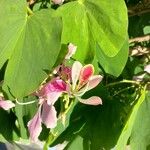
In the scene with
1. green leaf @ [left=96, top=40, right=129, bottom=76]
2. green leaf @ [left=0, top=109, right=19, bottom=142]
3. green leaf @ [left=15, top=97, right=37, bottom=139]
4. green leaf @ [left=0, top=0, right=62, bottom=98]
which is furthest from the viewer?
green leaf @ [left=0, top=109, right=19, bottom=142]

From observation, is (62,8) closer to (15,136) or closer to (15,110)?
(15,110)

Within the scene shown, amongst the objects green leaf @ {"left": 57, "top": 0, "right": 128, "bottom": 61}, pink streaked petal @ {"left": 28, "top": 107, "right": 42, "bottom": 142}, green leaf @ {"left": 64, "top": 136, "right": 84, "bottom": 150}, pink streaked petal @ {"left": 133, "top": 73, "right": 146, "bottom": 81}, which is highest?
green leaf @ {"left": 57, "top": 0, "right": 128, "bottom": 61}

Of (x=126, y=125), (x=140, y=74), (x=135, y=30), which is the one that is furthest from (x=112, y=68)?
(x=135, y=30)

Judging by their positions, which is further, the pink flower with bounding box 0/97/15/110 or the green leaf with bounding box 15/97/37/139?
the green leaf with bounding box 15/97/37/139

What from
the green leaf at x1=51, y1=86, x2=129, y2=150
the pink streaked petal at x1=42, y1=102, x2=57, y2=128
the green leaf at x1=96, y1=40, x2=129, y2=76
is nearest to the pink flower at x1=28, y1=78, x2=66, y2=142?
the pink streaked petal at x1=42, y1=102, x2=57, y2=128

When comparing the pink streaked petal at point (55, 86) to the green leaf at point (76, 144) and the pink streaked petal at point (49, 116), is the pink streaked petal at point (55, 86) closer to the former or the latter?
the pink streaked petal at point (49, 116)

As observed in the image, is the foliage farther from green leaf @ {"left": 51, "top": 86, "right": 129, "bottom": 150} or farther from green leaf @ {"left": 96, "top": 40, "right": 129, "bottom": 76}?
green leaf @ {"left": 51, "top": 86, "right": 129, "bottom": 150}

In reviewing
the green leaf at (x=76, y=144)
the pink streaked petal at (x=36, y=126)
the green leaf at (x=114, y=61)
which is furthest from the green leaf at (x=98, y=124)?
the pink streaked petal at (x=36, y=126)

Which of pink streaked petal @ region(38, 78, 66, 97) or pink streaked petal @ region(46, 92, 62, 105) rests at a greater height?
pink streaked petal @ region(38, 78, 66, 97)

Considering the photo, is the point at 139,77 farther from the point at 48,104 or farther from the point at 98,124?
the point at 48,104
